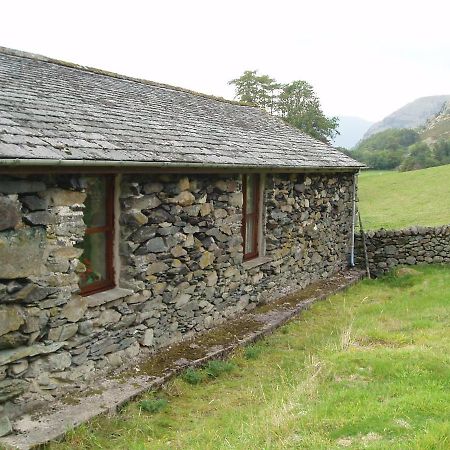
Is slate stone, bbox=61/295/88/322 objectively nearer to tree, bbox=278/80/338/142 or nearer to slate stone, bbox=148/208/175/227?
slate stone, bbox=148/208/175/227

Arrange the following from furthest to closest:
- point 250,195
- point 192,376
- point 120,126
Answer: point 250,195 < point 120,126 < point 192,376

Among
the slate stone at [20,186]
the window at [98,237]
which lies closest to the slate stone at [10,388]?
the window at [98,237]

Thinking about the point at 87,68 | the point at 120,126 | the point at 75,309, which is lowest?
the point at 75,309

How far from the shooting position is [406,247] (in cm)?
1407

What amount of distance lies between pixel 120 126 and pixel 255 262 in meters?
3.78

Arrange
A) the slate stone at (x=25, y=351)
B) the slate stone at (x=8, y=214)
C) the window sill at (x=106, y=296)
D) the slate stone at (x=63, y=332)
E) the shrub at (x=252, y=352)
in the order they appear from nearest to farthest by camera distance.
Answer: the slate stone at (x=8, y=214)
the slate stone at (x=25, y=351)
the slate stone at (x=63, y=332)
the window sill at (x=106, y=296)
the shrub at (x=252, y=352)

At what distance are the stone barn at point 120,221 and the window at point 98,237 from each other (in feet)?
0.06

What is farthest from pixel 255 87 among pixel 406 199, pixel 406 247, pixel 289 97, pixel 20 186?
pixel 20 186

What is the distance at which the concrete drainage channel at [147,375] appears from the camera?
5.02m

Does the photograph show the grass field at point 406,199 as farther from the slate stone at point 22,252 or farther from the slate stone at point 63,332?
the slate stone at point 22,252

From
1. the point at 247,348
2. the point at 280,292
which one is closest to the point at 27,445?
the point at 247,348

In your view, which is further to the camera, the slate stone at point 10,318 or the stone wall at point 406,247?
the stone wall at point 406,247

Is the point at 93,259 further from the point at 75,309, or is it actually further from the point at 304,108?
the point at 304,108

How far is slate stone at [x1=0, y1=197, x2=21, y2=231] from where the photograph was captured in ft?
16.2
